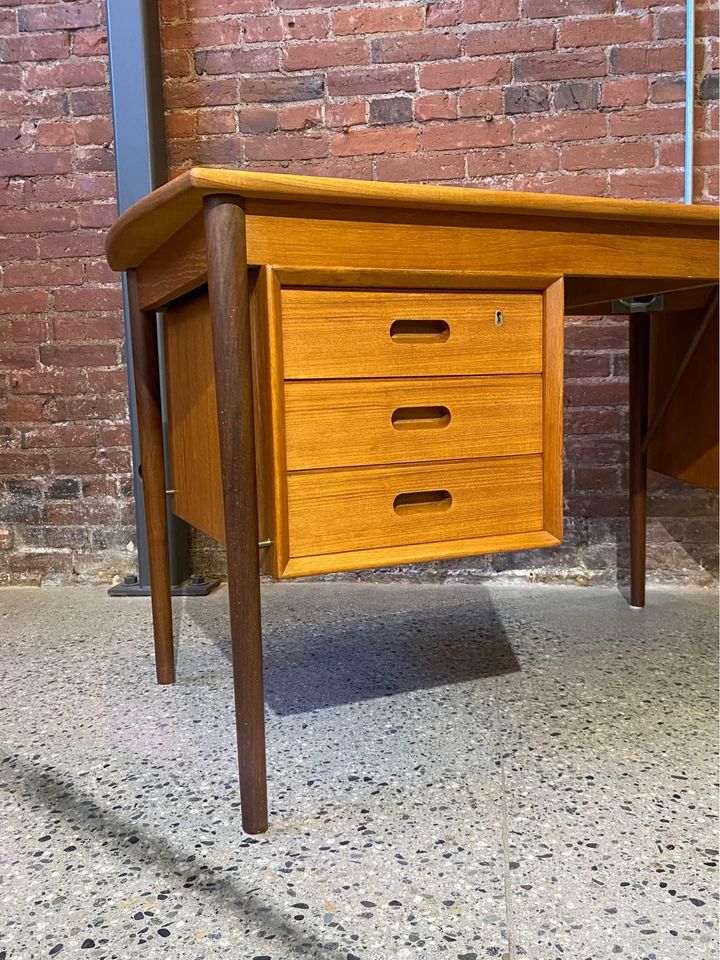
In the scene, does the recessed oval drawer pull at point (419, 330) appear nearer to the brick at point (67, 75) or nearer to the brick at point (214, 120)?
the brick at point (214, 120)

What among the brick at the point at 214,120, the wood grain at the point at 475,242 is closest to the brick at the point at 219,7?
the brick at the point at 214,120

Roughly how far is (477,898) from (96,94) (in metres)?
2.10

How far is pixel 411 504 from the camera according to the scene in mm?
1125

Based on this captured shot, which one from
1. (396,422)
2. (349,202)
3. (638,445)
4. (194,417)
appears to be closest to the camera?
(349,202)

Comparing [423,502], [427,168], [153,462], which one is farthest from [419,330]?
[427,168]

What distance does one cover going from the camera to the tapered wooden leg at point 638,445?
1.83 meters

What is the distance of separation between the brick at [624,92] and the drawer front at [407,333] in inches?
44.7

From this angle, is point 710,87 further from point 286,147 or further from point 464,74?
point 286,147

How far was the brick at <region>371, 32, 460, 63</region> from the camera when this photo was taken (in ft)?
6.60

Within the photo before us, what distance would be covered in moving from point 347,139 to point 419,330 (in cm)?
112

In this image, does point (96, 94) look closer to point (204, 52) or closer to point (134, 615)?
point (204, 52)

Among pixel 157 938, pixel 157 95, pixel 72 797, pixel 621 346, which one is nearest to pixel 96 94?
pixel 157 95

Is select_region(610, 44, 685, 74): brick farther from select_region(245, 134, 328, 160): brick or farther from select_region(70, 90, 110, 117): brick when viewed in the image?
select_region(70, 90, 110, 117): brick

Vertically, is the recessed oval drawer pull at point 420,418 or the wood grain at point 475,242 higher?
the wood grain at point 475,242
